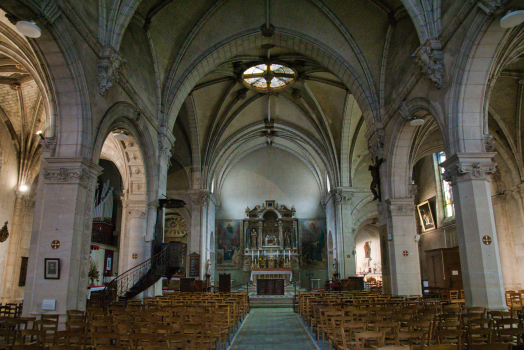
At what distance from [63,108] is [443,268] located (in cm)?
2013

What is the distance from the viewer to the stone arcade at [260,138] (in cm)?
945

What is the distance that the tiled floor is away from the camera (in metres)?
8.73

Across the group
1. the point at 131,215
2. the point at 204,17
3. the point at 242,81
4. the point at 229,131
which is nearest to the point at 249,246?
the point at 229,131

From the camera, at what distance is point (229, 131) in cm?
2792

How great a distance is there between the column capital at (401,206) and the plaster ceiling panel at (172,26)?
10737 millimetres

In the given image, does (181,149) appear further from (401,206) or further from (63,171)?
(63,171)

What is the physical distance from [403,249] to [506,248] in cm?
754

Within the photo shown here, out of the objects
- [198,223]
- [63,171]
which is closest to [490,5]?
[63,171]

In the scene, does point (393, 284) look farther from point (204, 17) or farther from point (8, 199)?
point (8, 199)

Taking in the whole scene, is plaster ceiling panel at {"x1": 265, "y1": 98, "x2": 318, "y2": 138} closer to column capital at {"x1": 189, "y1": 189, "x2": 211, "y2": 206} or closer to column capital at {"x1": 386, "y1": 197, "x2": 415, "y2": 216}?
column capital at {"x1": 189, "y1": 189, "x2": 211, "y2": 206}

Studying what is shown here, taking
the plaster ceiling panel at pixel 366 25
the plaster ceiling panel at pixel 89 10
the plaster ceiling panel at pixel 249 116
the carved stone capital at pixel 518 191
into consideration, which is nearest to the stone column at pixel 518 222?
the carved stone capital at pixel 518 191

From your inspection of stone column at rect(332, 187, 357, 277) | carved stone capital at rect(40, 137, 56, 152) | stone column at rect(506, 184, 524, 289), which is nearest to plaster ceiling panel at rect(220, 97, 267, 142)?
Answer: stone column at rect(332, 187, 357, 277)

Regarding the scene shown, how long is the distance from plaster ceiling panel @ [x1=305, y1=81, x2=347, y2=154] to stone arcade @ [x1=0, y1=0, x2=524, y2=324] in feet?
0.42

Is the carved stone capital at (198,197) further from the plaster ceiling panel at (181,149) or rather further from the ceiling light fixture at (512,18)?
the ceiling light fixture at (512,18)
